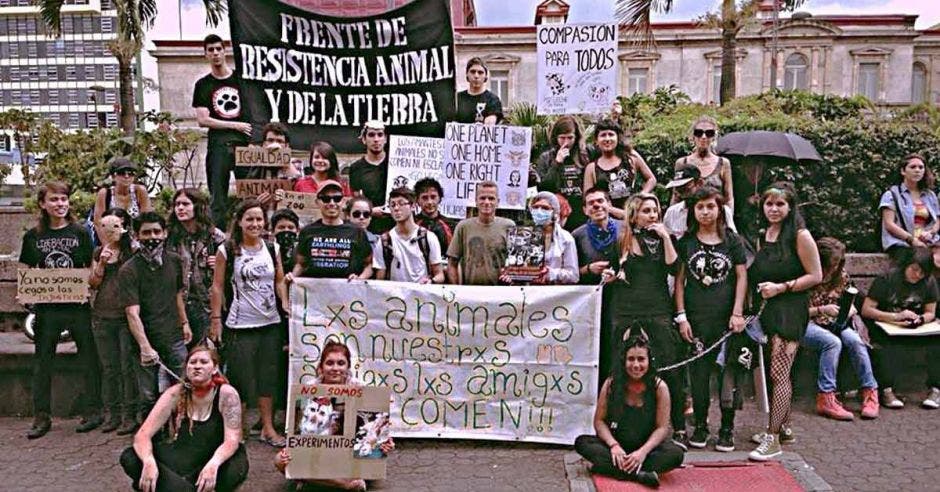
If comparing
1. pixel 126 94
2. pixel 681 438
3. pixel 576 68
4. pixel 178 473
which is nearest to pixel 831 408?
pixel 681 438

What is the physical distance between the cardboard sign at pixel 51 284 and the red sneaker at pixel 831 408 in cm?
586

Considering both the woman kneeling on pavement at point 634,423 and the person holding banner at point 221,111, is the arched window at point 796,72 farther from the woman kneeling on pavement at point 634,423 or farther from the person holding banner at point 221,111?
the woman kneeling on pavement at point 634,423

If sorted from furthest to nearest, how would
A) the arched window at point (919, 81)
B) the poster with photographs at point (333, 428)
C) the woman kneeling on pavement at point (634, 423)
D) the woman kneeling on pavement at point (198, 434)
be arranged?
the arched window at point (919, 81), the woman kneeling on pavement at point (634, 423), the poster with photographs at point (333, 428), the woman kneeling on pavement at point (198, 434)

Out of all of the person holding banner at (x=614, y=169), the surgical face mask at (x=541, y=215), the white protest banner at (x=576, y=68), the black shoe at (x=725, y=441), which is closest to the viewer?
the black shoe at (x=725, y=441)

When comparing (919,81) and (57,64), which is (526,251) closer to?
(919,81)

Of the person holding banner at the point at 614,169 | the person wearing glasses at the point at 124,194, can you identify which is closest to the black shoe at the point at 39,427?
the person wearing glasses at the point at 124,194

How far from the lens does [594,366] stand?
233 inches

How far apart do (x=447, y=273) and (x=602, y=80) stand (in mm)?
2723

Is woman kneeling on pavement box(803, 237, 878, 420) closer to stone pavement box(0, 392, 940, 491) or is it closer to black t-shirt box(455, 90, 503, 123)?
stone pavement box(0, 392, 940, 491)

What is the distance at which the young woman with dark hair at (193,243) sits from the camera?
5.95m

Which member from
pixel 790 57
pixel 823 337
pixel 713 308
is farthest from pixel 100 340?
pixel 790 57

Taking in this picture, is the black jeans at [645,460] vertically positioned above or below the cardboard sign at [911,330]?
below

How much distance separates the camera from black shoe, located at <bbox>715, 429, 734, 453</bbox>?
5.67 meters

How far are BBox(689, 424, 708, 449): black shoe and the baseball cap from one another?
5.98 ft
